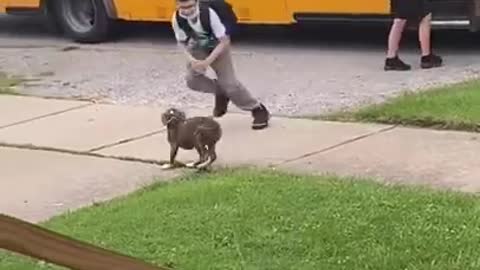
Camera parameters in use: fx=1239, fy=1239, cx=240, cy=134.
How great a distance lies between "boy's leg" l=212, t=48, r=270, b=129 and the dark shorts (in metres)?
2.66

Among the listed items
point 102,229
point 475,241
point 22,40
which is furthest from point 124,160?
point 22,40

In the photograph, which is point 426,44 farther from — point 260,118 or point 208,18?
point 208,18

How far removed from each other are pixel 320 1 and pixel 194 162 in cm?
469

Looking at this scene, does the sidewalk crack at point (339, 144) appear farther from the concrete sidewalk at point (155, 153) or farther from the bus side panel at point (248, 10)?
the bus side panel at point (248, 10)

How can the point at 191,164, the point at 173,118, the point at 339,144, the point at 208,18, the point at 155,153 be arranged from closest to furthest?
the point at 173,118 < the point at 191,164 < the point at 339,144 < the point at 155,153 < the point at 208,18

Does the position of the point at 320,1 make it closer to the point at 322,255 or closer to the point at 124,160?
the point at 124,160

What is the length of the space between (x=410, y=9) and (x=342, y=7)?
110 centimetres

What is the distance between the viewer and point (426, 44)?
11492 millimetres

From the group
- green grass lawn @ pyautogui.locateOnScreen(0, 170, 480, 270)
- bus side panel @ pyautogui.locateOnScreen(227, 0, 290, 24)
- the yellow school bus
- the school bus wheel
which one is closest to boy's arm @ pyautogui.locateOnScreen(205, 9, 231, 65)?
green grass lawn @ pyautogui.locateOnScreen(0, 170, 480, 270)

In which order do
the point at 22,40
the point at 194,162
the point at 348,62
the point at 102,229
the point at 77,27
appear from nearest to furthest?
the point at 102,229, the point at 194,162, the point at 348,62, the point at 77,27, the point at 22,40

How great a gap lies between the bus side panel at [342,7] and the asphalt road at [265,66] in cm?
48

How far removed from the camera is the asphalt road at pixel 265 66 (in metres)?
10.7

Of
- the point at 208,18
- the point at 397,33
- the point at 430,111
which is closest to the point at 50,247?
the point at 208,18

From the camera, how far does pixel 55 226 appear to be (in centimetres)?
678
